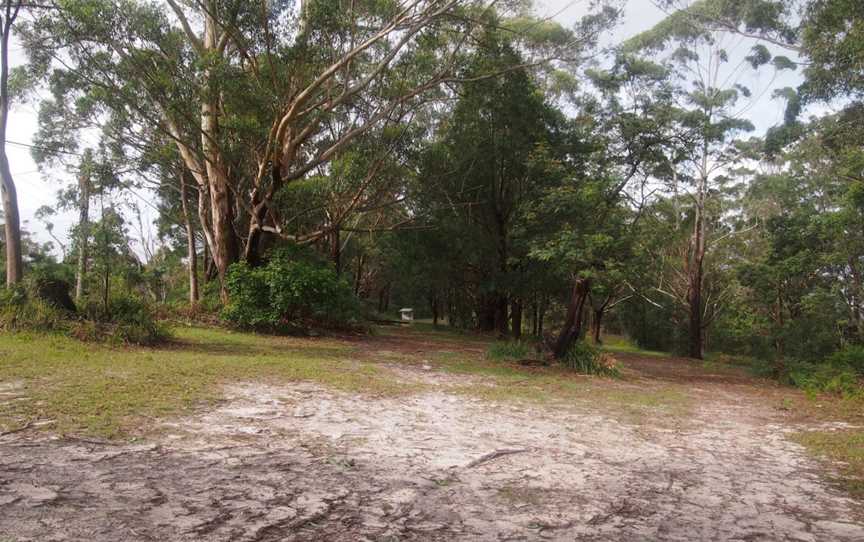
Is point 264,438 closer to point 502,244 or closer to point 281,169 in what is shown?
point 281,169

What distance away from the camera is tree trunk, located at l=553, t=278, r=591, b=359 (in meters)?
11.5

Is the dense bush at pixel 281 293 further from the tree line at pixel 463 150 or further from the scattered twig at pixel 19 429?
the scattered twig at pixel 19 429

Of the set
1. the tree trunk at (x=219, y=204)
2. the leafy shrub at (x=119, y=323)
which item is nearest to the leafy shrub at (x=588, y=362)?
the leafy shrub at (x=119, y=323)

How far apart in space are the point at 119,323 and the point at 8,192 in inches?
149

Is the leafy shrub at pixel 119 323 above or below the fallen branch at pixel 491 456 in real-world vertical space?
above

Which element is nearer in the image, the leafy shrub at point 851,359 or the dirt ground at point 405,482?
the dirt ground at point 405,482

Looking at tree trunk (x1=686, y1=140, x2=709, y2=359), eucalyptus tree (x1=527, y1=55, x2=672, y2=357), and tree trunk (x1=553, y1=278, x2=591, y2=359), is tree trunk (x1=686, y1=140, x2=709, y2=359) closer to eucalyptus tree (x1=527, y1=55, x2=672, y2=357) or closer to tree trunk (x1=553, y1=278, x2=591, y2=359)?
eucalyptus tree (x1=527, y1=55, x2=672, y2=357)

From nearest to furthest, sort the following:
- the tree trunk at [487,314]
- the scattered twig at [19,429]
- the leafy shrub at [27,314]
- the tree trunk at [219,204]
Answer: the scattered twig at [19,429] → the leafy shrub at [27,314] → the tree trunk at [219,204] → the tree trunk at [487,314]

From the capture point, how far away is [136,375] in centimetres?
698

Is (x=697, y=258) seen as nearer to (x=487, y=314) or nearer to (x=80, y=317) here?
(x=487, y=314)

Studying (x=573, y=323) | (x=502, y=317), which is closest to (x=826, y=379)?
(x=573, y=323)

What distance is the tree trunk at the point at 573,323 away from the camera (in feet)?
37.8

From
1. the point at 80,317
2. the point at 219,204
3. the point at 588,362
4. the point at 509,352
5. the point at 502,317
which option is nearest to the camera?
the point at 80,317

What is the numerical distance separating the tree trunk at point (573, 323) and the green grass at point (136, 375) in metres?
4.06
